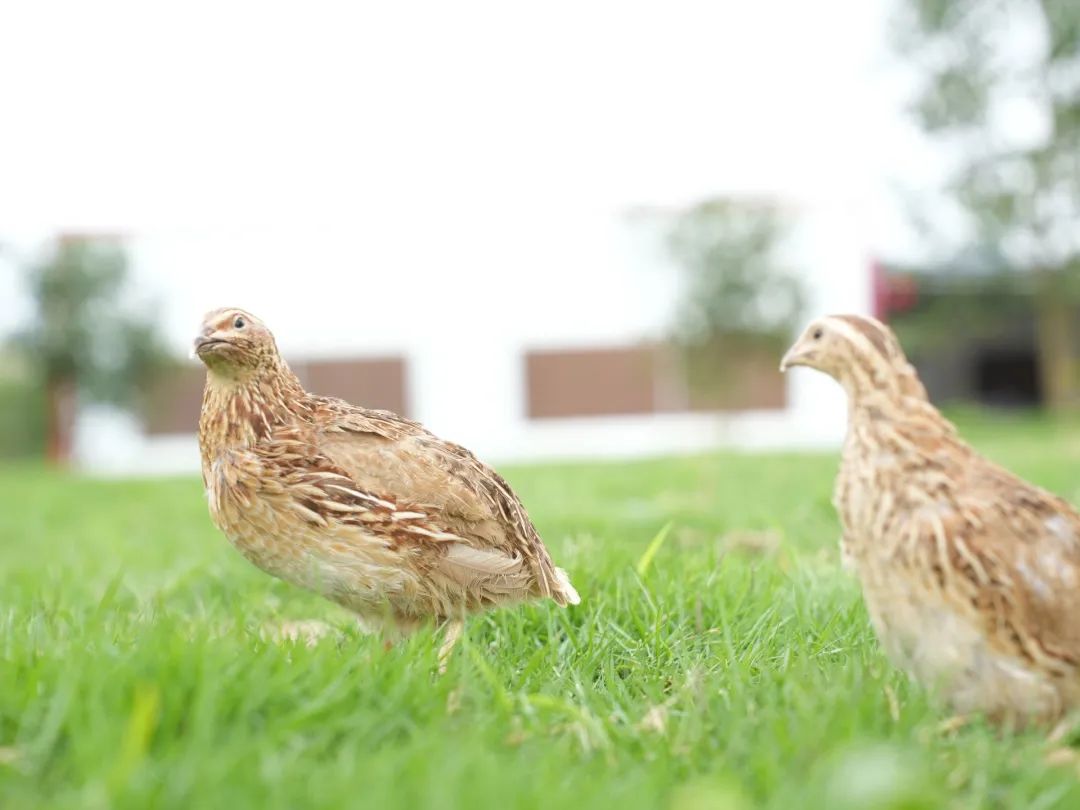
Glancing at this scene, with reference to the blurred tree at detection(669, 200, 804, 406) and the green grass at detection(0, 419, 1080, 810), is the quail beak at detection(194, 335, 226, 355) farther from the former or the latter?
the blurred tree at detection(669, 200, 804, 406)

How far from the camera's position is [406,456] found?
3414mm

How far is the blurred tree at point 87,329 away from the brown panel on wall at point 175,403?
555mm

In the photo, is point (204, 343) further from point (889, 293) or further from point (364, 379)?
point (889, 293)

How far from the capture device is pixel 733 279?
19.7 meters

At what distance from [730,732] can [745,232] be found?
18.3 m

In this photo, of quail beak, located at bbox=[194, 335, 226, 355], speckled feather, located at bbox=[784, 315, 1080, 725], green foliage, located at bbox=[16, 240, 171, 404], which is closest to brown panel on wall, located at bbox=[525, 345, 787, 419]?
green foliage, located at bbox=[16, 240, 171, 404]

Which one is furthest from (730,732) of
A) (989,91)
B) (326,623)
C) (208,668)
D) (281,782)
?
(989,91)

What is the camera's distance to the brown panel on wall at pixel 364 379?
74.0 ft

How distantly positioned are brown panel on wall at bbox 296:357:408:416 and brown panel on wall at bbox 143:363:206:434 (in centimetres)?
208

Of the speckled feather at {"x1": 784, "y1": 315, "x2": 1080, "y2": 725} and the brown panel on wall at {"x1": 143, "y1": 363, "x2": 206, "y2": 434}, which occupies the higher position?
the speckled feather at {"x1": 784, "y1": 315, "x2": 1080, "y2": 725}

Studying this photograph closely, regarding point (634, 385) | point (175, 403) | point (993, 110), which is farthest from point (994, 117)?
point (175, 403)

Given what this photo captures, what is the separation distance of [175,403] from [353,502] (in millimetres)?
19150

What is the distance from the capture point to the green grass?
6.50 feet

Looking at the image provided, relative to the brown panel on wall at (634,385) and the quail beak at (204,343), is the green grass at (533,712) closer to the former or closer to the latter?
the quail beak at (204,343)
